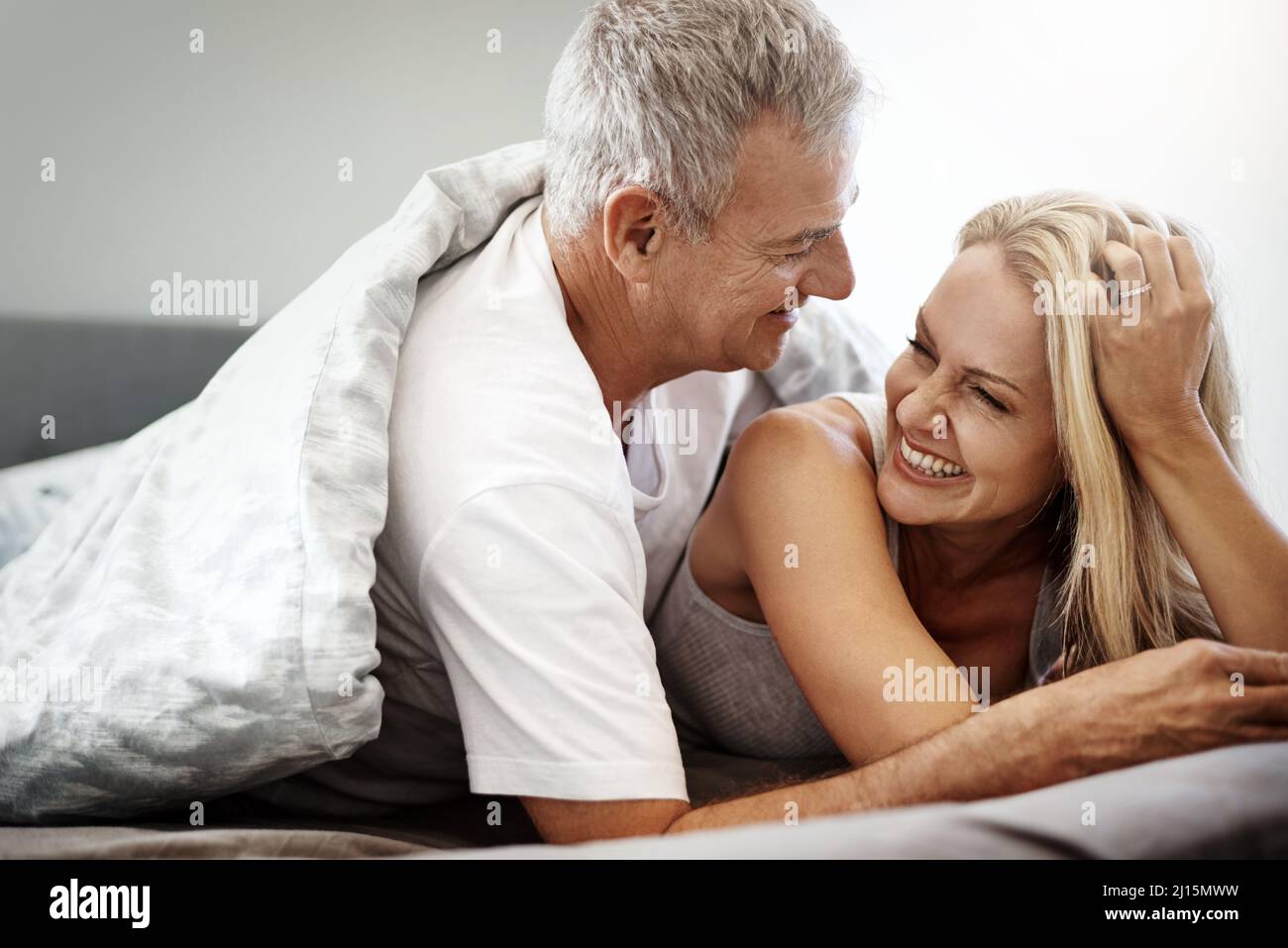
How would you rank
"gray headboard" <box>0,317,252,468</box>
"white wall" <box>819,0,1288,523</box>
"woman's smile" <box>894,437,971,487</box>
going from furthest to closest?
"gray headboard" <box>0,317,252,468</box> → "white wall" <box>819,0,1288,523</box> → "woman's smile" <box>894,437,971,487</box>

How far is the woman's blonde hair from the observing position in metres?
0.97

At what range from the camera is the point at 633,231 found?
40.8 inches

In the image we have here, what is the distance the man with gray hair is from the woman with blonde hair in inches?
4.4

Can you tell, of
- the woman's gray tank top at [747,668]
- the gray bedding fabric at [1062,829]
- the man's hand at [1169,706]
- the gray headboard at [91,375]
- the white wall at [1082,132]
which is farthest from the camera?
the gray headboard at [91,375]

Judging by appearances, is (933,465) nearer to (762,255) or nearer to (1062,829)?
(762,255)

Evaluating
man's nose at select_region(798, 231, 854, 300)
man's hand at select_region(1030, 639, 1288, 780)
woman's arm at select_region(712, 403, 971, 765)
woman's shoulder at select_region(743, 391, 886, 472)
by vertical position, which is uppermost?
man's nose at select_region(798, 231, 854, 300)

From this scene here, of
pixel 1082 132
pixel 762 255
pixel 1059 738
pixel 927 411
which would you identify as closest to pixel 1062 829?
pixel 1059 738

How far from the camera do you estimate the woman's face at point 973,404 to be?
3.25 feet

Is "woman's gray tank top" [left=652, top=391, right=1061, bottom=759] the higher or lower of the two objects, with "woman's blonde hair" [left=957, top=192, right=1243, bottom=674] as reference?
lower

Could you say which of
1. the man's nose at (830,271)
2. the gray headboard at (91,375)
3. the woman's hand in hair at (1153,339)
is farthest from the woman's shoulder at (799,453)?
the gray headboard at (91,375)

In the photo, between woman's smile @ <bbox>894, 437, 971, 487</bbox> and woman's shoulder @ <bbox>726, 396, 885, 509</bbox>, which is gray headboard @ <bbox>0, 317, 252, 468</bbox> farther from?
woman's smile @ <bbox>894, 437, 971, 487</bbox>

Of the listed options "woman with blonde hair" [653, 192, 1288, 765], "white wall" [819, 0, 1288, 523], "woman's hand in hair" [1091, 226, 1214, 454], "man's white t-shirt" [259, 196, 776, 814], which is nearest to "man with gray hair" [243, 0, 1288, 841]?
"man's white t-shirt" [259, 196, 776, 814]

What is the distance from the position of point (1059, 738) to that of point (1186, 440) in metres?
0.35

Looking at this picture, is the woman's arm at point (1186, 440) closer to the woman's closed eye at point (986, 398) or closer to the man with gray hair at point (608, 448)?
the woman's closed eye at point (986, 398)
